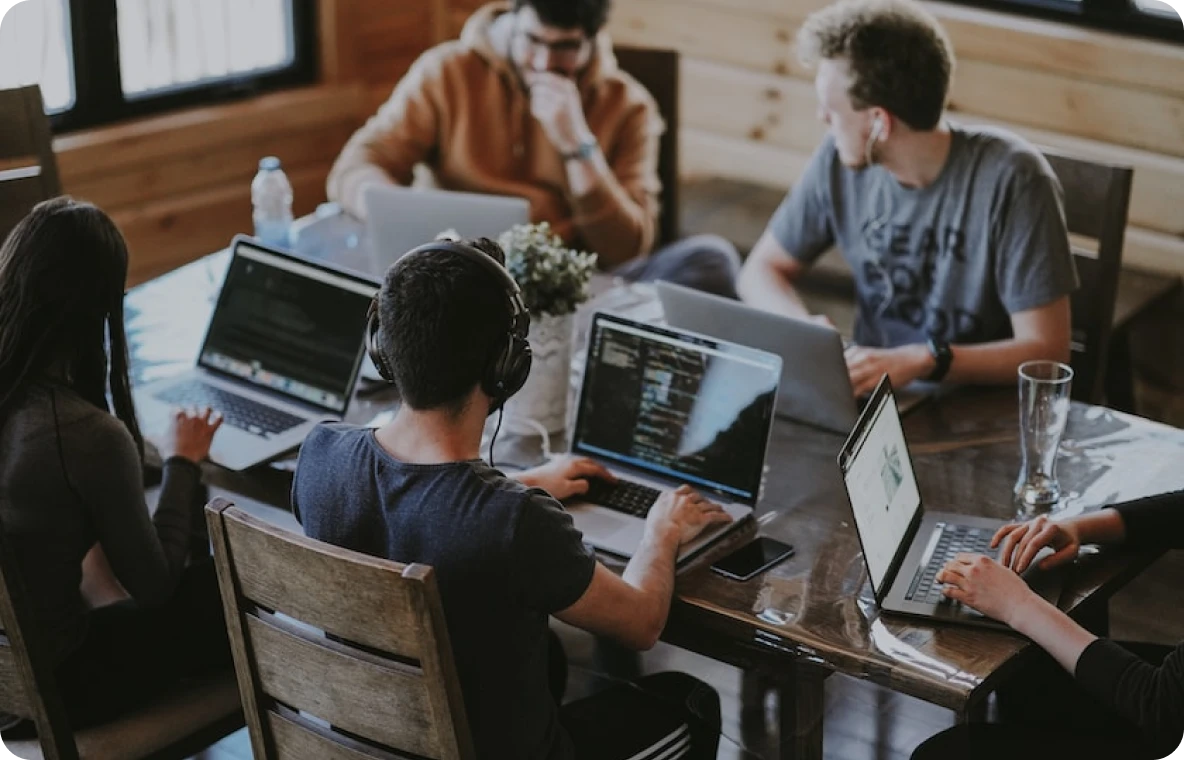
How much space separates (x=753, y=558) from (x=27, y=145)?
1696 millimetres

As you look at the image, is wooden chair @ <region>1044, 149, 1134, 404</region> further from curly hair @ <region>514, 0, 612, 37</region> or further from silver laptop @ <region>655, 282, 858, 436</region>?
curly hair @ <region>514, 0, 612, 37</region>

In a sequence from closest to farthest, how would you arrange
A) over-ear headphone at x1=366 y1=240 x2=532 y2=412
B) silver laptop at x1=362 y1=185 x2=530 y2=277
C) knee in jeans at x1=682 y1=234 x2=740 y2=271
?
over-ear headphone at x1=366 y1=240 x2=532 y2=412, silver laptop at x1=362 y1=185 x2=530 y2=277, knee in jeans at x1=682 y1=234 x2=740 y2=271

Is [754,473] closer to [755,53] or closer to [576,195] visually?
[576,195]

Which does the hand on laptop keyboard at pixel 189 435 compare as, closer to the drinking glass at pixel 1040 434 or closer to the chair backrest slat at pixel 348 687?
the chair backrest slat at pixel 348 687

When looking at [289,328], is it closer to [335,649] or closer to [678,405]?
[678,405]

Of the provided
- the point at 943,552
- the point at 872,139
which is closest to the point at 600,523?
the point at 943,552

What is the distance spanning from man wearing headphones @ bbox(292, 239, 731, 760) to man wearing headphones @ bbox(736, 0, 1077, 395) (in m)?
0.87

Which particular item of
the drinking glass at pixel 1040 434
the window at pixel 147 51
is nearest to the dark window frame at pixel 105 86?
the window at pixel 147 51

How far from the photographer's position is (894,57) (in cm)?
266

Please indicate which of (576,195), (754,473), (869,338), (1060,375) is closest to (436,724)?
(754,473)

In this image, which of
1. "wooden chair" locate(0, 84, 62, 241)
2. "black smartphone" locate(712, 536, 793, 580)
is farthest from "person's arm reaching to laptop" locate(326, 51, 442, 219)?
"black smartphone" locate(712, 536, 793, 580)

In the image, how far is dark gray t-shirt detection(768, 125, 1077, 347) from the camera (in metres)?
2.65

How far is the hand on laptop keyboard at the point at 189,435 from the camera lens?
2.31m

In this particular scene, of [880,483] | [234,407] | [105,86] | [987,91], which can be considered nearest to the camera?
[880,483]
